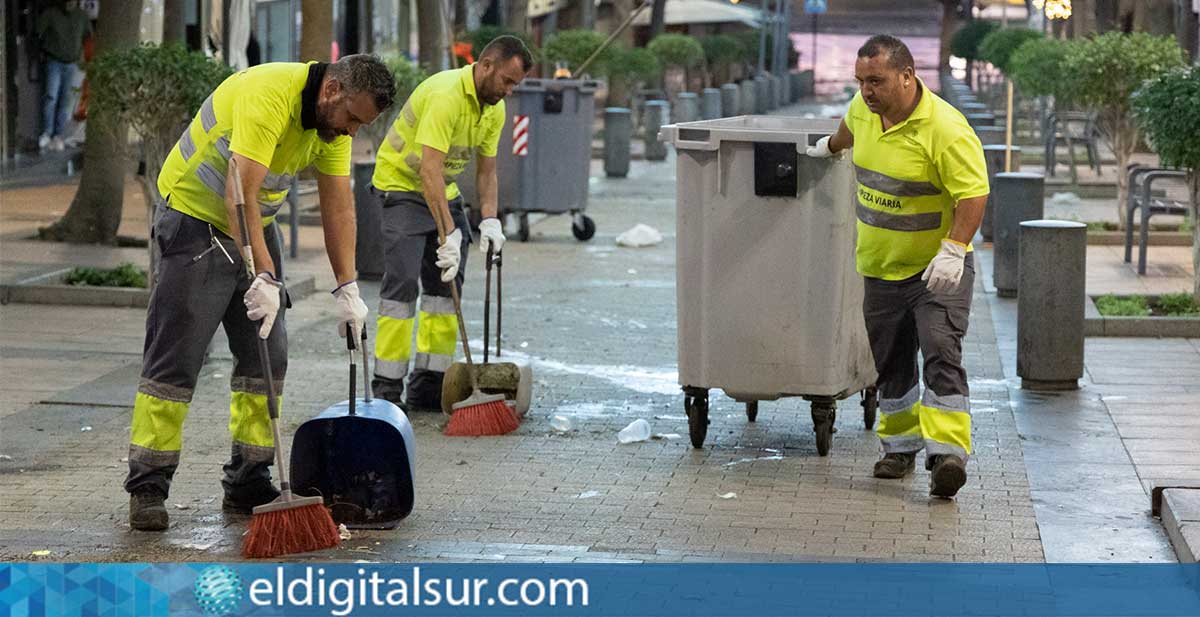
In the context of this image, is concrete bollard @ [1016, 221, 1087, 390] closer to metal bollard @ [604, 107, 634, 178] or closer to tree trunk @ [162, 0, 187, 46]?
tree trunk @ [162, 0, 187, 46]

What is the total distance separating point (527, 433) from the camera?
8.30 metres

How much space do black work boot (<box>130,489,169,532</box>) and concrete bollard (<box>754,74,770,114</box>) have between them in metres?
31.6

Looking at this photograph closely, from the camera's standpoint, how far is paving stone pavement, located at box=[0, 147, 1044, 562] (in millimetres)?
6328

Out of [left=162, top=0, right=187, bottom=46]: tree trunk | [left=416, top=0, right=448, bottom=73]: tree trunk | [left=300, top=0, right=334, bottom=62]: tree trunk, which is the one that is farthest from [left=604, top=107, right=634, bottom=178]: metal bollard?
[left=162, top=0, right=187, bottom=46]: tree trunk

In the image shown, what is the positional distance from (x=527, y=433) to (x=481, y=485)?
1.06 m

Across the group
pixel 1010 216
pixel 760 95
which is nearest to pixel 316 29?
pixel 1010 216

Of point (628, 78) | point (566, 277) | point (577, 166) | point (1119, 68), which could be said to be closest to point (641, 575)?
point (566, 277)

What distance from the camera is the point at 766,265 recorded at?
7.71 m

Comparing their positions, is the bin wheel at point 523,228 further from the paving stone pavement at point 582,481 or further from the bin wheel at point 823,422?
the bin wheel at point 823,422

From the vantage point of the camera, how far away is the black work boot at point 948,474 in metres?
6.95

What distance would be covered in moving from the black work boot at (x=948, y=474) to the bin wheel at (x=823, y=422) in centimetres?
82

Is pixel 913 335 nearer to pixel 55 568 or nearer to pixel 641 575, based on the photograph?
pixel 641 575

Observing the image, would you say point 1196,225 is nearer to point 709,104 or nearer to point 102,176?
point 102,176

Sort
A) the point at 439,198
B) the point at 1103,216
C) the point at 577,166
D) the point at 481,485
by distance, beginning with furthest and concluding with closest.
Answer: the point at 1103,216, the point at 577,166, the point at 439,198, the point at 481,485
